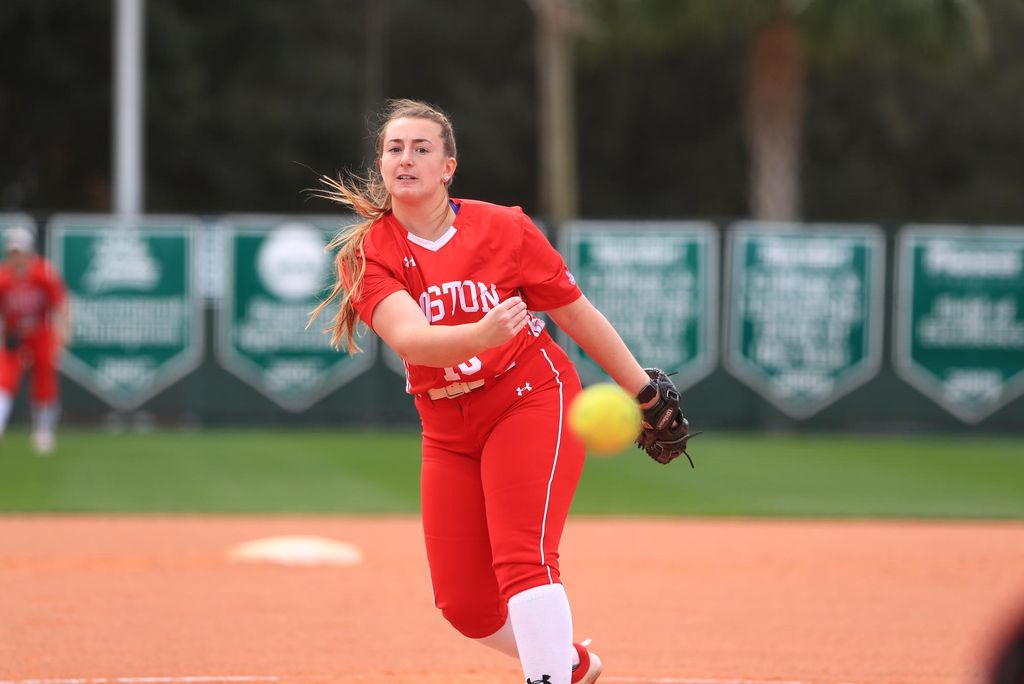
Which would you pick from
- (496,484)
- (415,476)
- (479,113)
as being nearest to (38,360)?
(415,476)

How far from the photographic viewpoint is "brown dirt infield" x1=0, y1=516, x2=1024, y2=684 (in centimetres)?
629

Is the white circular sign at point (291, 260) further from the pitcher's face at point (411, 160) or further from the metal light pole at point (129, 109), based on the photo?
the pitcher's face at point (411, 160)

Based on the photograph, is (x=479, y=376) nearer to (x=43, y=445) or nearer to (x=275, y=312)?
(x=43, y=445)

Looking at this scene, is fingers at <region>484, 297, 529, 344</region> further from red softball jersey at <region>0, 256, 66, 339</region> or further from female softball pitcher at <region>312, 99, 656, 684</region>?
red softball jersey at <region>0, 256, 66, 339</region>

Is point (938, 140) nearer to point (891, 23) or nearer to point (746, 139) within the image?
point (746, 139)

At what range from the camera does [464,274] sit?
4.64 metres

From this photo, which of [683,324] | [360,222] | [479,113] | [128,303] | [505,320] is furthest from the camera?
[479,113]

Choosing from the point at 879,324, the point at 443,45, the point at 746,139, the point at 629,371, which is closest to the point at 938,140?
the point at 746,139

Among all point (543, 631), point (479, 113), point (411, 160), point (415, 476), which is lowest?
point (415, 476)

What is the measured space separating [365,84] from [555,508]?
39.5 metres

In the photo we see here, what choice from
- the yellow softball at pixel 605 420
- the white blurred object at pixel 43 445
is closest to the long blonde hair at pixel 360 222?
the yellow softball at pixel 605 420

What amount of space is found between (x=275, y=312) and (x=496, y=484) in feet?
43.2

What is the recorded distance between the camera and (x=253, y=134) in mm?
36031

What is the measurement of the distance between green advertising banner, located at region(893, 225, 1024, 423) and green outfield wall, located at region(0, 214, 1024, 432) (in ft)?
0.06
